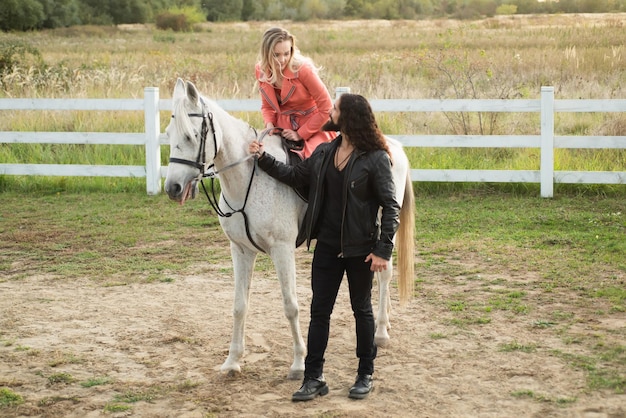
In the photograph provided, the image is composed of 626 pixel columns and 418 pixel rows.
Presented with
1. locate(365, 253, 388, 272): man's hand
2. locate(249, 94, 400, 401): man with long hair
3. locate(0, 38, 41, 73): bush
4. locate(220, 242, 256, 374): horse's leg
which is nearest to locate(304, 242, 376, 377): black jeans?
locate(249, 94, 400, 401): man with long hair

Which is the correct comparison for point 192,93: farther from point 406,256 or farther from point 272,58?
point 406,256

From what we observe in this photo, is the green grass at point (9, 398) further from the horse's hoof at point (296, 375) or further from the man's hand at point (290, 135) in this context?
the man's hand at point (290, 135)

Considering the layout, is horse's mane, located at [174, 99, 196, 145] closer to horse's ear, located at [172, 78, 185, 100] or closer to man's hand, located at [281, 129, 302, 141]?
horse's ear, located at [172, 78, 185, 100]

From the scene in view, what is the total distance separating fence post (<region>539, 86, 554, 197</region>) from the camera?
10.1 m

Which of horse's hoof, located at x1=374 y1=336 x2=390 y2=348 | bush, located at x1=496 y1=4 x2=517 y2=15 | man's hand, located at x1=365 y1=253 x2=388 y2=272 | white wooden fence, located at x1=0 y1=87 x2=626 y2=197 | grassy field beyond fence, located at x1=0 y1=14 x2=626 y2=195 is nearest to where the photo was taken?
man's hand, located at x1=365 y1=253 x2=388 y2=272

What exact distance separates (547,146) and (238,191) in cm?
653

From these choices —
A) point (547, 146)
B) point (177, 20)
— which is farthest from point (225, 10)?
point (547, 146)

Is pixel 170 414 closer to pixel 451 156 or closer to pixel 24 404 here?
pixel 24 404

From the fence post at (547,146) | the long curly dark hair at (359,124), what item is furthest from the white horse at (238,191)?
the fence post at (547,146)

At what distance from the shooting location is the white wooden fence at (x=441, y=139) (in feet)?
33.2

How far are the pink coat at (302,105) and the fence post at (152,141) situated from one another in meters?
5.98

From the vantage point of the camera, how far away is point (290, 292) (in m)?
4.73

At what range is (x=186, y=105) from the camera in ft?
14.5

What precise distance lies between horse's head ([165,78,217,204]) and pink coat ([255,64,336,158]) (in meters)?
0.69
